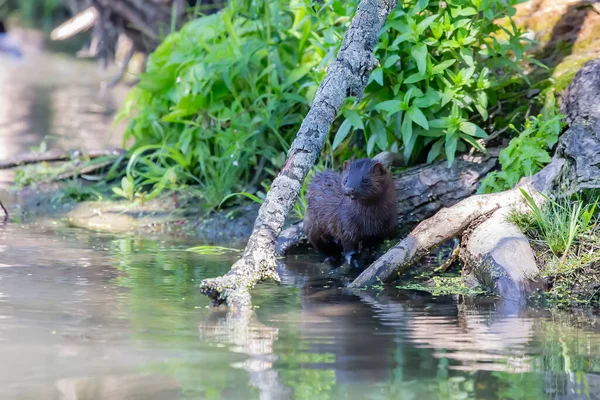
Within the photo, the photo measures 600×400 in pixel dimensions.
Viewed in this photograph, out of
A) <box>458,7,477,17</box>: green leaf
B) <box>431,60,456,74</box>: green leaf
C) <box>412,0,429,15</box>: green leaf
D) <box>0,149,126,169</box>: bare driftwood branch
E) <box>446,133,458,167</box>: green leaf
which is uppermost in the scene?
A: <box>412,0,429,15</box>: green leaf

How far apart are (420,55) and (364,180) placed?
1.10 m

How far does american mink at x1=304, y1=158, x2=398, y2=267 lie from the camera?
6223 mm

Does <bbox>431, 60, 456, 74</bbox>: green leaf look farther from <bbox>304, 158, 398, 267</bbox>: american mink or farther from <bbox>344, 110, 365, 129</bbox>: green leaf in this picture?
<bbox>304, 158, 398, 267</bbox>: american mink

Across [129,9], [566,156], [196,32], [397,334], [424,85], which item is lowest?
[397,334]

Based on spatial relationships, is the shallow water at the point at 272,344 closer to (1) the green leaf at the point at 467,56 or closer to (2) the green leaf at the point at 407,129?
(2) the green leaf at the point at 407,129

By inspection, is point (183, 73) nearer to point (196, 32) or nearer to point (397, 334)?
point (196, 32)

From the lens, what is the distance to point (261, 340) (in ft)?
13.5

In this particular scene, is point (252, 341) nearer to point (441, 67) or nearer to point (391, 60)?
point (391, 60)

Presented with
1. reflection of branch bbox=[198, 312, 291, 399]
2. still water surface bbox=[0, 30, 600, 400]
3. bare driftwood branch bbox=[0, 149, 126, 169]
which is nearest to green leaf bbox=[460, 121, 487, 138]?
still water surface bbox=[0, 30, 600, 400]

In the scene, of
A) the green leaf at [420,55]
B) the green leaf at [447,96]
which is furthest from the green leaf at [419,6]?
the green leaf at [447,96]

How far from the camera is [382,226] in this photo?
6449mm

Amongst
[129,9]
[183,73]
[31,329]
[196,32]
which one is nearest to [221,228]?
[183,73]

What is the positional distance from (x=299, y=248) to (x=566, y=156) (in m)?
2.29

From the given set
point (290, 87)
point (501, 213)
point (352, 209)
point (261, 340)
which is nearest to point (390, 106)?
point (352, 209)
